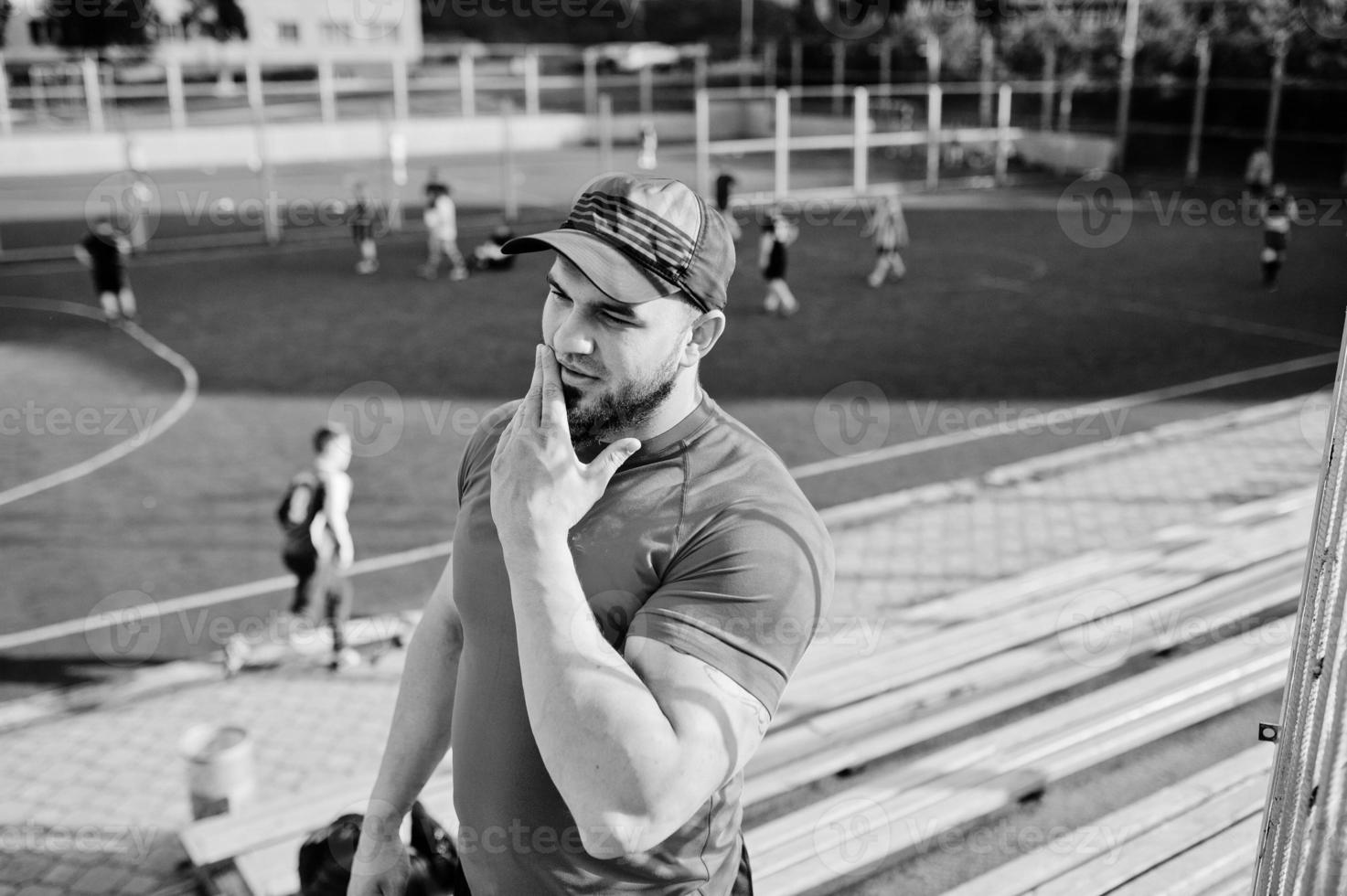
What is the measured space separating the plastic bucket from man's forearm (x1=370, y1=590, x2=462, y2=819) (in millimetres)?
3150

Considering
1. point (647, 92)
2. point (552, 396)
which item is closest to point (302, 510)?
point (552, 396)

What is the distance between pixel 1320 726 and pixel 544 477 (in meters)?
1.43

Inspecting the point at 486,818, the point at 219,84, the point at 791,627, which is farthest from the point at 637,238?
the point at 219,84

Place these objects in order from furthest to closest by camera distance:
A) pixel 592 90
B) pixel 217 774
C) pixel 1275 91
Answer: pixel 592 90, pixel 1275 91, pixel 217 774

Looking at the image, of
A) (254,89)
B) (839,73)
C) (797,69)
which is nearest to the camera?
(254,89)

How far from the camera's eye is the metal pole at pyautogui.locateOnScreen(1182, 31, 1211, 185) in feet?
113

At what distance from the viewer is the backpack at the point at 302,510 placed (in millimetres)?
7379

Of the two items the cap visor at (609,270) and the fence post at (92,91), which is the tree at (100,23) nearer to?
the fence post at (92,91)

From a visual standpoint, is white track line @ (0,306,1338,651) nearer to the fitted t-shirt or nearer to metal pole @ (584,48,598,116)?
the fitted t-shirt

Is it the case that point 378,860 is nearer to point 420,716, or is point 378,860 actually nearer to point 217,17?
point 420,716

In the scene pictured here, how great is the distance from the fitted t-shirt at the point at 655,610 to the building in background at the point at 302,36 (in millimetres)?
46954

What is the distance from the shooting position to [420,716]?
256cm

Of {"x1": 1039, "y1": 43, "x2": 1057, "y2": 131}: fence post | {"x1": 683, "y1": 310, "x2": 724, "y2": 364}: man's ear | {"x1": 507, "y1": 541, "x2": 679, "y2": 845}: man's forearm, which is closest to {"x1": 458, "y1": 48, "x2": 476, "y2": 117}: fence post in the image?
{"x1": 1039, "y1": 43, "x2": 1057, "y2": 131}: fence post

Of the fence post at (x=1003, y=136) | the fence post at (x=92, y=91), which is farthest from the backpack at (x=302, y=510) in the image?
the fence post at (x=1003, y=136)
